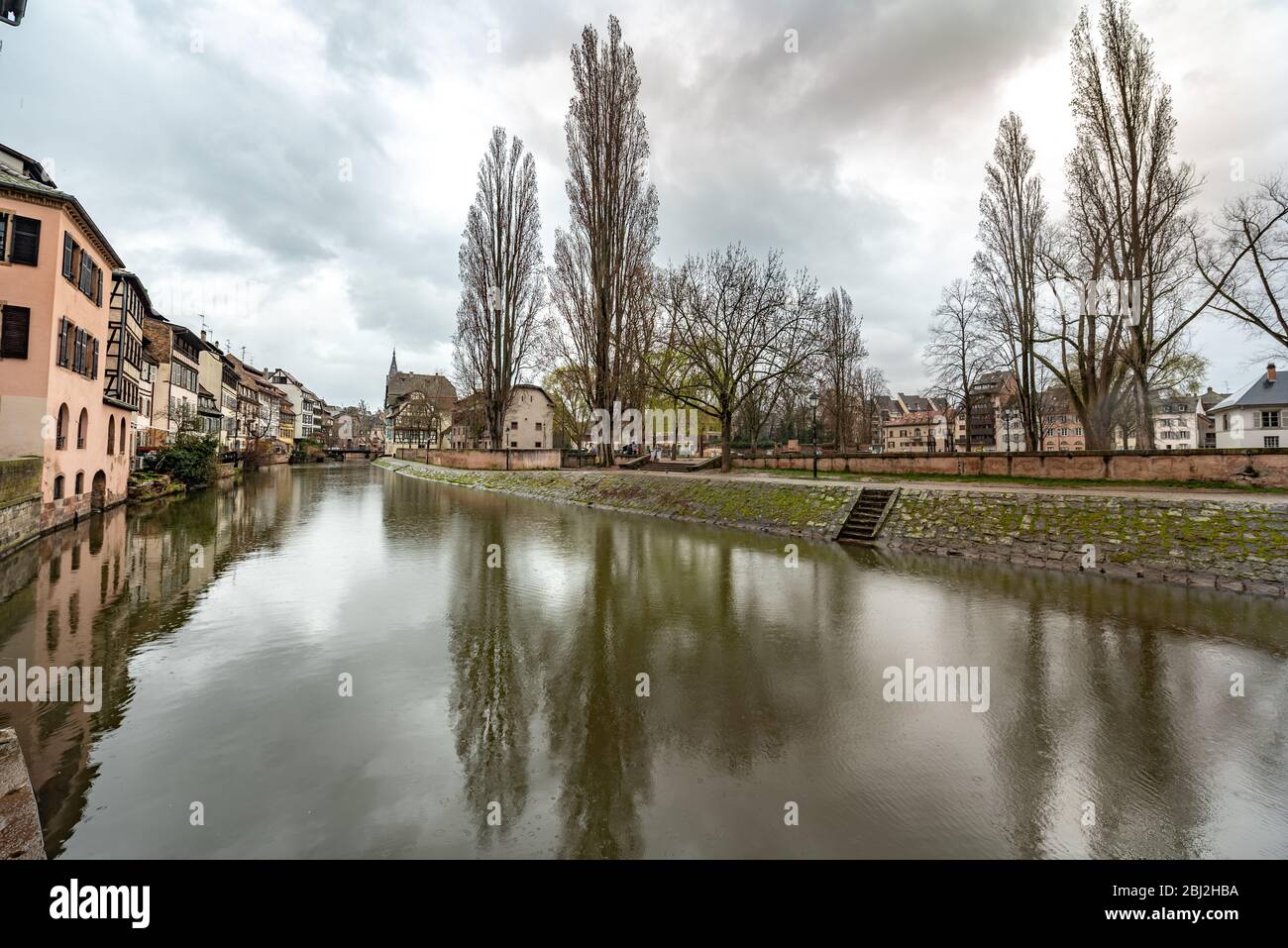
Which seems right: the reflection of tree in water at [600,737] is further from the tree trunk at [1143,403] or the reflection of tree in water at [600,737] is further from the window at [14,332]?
the tree trunk at [1143,403]

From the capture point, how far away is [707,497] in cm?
2436

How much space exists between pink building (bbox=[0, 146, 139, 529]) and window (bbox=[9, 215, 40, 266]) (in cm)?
2

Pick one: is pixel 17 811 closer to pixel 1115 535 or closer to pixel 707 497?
pixel 1115 535

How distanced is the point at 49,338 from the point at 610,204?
87.6 feet

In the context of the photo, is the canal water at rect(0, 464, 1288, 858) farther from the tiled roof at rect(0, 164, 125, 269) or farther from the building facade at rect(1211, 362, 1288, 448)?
the building facade at rect(1211, 362, 1288, 448)

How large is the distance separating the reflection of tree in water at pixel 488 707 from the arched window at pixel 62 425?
707 inches

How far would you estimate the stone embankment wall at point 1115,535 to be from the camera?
452 inches

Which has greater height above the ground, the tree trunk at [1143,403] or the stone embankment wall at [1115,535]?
the tree trunk at [1143,403]

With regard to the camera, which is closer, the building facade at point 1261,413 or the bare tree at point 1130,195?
the bare tree at point 1130,195

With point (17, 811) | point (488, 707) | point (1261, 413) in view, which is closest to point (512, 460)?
point (488, 707)

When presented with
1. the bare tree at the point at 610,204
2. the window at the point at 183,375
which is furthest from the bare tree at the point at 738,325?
the window at the point at 183,375

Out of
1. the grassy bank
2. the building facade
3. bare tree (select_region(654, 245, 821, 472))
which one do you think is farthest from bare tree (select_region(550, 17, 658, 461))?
the building facade

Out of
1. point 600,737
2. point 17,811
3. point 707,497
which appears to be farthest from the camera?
point 707,497

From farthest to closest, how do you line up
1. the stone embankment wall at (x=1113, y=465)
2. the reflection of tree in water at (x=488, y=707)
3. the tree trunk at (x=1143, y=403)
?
the tree trunk at (x=1143, y=403) → the stone embankment wall at (x=1113, y=465) → the reflection of tree in water at (x=488, y=707)
